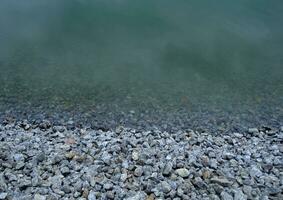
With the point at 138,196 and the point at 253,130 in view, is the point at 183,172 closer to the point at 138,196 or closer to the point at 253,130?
the point at 138,196

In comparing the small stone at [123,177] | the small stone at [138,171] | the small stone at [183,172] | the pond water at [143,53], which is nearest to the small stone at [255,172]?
the small stone at [183,172]

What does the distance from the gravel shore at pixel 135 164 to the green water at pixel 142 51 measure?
3.08 meters

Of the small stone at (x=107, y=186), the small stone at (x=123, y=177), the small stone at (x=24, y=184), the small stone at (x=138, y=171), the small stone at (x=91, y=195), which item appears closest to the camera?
the small stone at (x=91, y=195)

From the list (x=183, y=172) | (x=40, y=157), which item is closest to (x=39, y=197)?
(x=40, y=157)

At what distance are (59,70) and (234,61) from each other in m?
9.94

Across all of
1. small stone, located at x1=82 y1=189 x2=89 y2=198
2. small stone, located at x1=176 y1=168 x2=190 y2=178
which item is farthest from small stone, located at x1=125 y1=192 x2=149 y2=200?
small stone, located at x1=176 y1=168 x2=190 y2=178

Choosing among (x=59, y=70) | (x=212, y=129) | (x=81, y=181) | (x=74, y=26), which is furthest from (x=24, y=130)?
(x=74, y=26)

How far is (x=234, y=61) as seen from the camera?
66.9 feet

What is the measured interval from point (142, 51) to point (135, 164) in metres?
10.5

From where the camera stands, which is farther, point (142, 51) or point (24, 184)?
point (142, 51)

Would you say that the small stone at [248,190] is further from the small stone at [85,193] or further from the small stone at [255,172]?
the small stone at [85,193]

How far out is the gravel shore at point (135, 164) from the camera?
417 inches

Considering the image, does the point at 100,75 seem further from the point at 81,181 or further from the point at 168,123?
the point at 81,181

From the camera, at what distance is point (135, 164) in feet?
38.3
